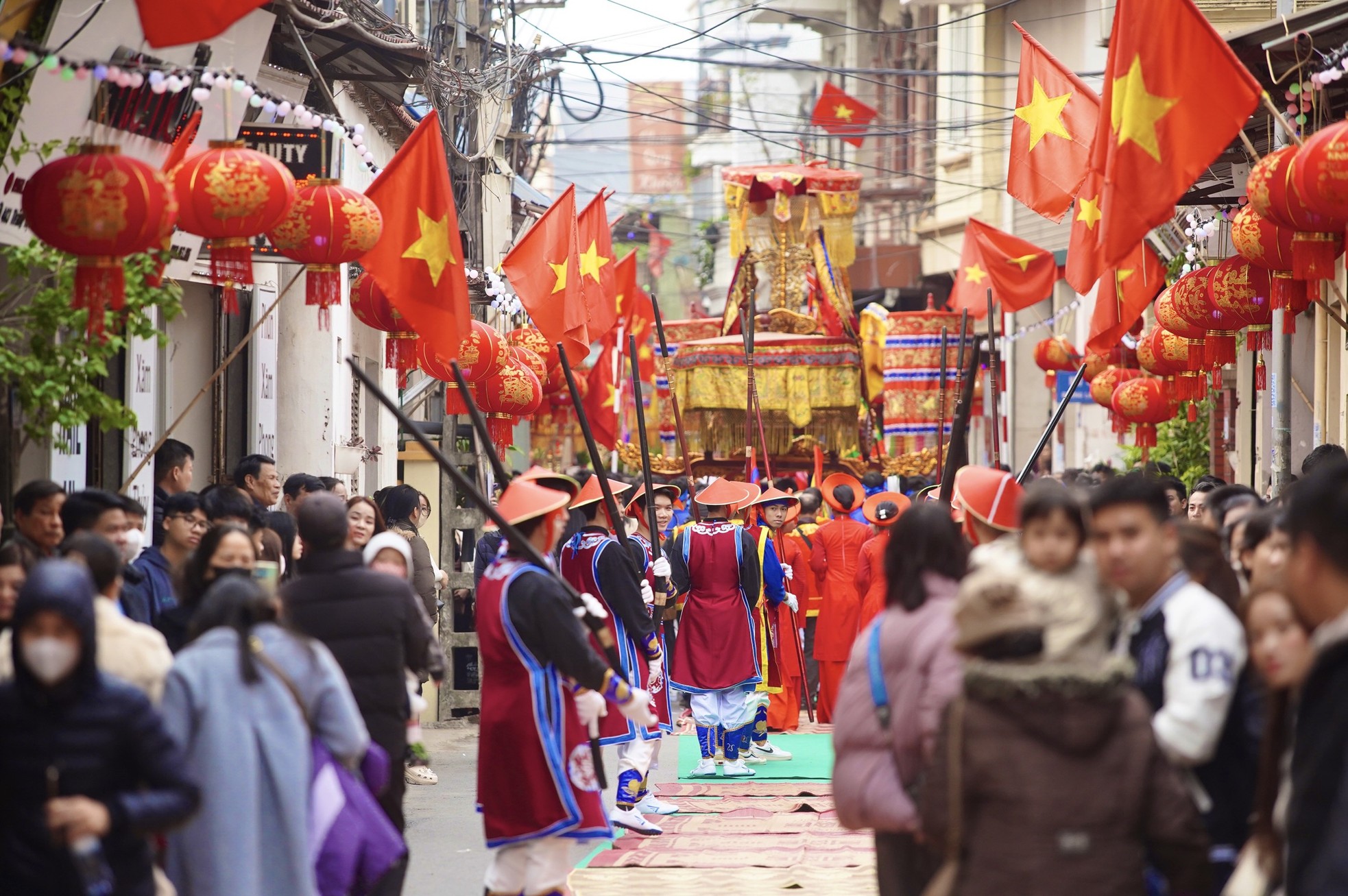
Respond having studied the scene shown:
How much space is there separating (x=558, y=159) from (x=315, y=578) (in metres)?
62.4

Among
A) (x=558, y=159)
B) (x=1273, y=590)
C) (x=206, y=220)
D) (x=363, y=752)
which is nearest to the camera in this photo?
(x=1273, y=590)

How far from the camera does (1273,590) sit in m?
4.80

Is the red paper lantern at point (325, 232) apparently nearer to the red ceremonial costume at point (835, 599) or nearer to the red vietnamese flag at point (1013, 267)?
the red ceremonial costume at point (835, 599)

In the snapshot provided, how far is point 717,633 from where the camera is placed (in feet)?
42.4

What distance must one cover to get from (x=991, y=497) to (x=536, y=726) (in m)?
2.08

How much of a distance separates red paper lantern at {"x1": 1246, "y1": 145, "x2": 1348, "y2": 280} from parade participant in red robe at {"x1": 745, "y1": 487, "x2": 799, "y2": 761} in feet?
18.6

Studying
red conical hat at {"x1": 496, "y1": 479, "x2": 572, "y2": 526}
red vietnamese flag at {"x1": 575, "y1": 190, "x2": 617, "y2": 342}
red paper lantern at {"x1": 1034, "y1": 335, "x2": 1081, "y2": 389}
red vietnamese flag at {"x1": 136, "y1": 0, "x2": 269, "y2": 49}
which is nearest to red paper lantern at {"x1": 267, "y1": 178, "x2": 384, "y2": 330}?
red vietnamese flag at {"x1": 136, "y1": 0, "x2": 269, "y2": 49}

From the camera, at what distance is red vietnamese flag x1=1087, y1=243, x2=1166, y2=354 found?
13000 mm

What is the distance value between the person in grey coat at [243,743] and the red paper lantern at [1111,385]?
14.4 m

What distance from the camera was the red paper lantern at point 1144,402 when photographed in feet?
56.5

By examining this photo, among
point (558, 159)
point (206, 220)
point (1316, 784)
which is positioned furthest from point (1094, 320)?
point (558, 159)

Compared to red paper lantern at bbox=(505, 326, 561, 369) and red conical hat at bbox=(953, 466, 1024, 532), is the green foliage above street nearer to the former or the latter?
red paper lantern at bbox=(505, 326, 561, 369)

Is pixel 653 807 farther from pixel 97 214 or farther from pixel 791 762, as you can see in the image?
pixel 97 214

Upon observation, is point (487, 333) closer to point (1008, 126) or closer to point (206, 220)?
point (206, 220)
